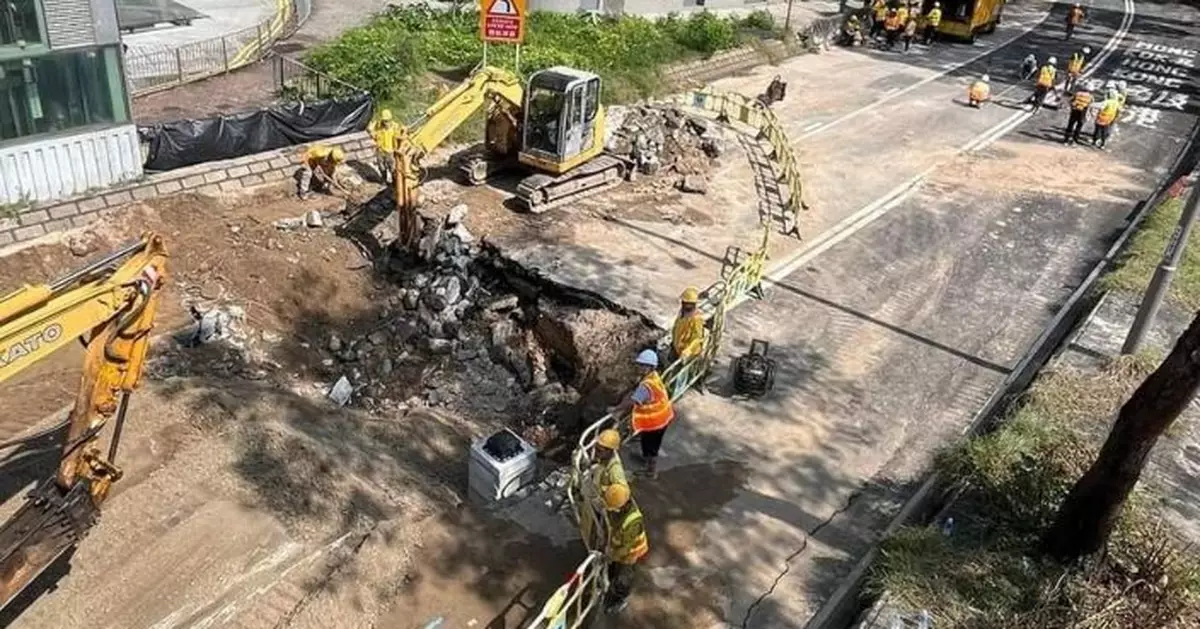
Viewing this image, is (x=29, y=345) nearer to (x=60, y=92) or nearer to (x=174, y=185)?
(x=60, y=92)

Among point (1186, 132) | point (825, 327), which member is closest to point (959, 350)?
point (825, 327)

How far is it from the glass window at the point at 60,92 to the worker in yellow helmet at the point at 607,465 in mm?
12089

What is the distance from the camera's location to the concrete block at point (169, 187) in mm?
16594

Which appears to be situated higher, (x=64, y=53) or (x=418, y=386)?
(x=64, y=53)

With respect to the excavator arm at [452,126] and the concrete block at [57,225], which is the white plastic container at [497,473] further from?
the concrete block at [57,225]

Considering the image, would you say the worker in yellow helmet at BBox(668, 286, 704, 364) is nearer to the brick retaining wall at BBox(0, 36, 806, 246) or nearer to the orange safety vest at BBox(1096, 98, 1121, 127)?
the brick retaining wall at BBox(0, 36, 806, 246)

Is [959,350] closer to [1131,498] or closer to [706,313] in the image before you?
[706,313]

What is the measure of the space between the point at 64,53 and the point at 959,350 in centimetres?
1494

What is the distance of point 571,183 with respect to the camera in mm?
18141

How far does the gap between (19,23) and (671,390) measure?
11774 millimetres

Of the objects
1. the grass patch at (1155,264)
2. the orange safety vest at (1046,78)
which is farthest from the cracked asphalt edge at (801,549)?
the orange safety vest at (1046,78)

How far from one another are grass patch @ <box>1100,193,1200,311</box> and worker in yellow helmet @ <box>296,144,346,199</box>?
13.8m

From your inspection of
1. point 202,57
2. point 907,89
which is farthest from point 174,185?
point 907,89

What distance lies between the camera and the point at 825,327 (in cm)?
1441
